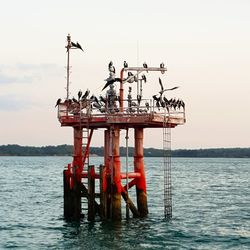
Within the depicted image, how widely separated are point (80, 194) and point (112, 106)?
18.9ft

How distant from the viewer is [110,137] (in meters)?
36.5

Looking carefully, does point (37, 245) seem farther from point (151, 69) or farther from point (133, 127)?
point (151, 69)

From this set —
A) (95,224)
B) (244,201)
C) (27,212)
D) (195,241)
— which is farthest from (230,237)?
(244,201)

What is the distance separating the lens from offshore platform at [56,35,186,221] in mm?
36031

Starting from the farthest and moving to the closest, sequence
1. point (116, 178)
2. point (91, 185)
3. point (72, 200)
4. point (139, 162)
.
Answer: point (139, 162) → point (72, 200) → point (91, 185) → point (116, 178)

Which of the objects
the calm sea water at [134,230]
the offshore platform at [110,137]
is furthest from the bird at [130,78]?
the calm sea water at [134,230]

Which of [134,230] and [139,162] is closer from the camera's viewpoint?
[134,230]

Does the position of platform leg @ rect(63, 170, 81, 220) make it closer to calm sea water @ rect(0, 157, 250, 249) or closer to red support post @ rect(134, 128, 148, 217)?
calm sea water @ rect(0, 157, 250, 249)

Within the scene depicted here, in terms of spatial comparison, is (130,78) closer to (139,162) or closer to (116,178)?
(139,162)

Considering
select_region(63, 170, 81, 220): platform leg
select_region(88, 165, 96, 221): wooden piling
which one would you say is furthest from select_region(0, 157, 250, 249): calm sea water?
select_region(88, 165, 96, 221): wooden piling

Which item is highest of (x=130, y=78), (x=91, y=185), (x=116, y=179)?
(x=130, y=78)

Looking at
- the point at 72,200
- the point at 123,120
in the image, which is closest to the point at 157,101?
the point at 123,120

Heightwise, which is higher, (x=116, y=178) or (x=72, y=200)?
(x=116, y=178)

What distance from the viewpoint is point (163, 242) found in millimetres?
33438
